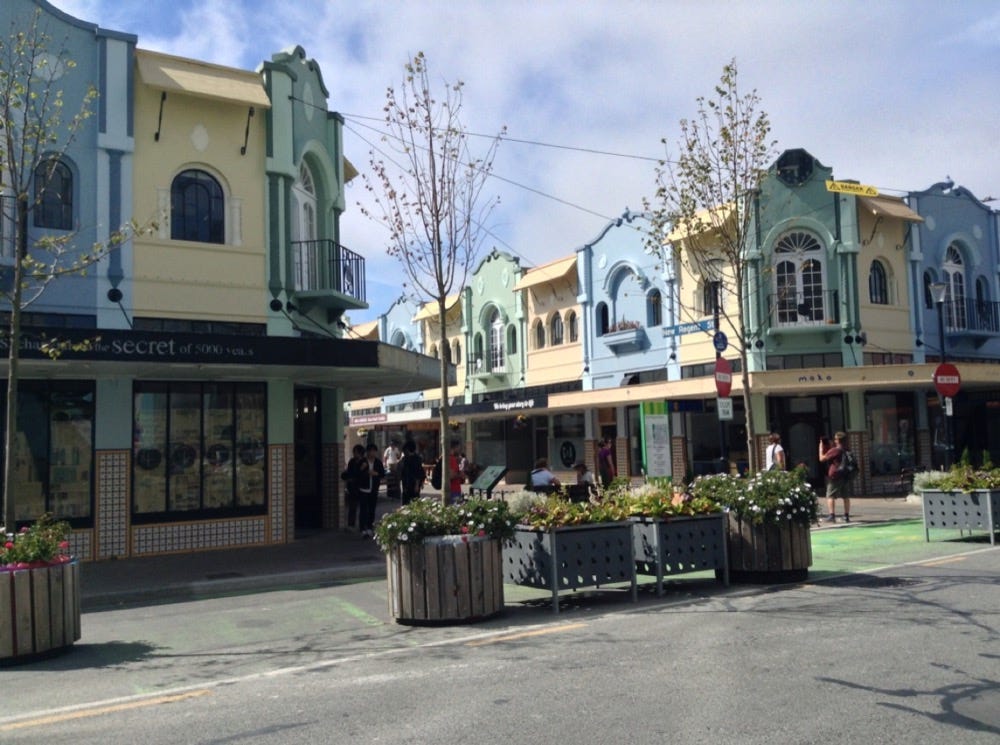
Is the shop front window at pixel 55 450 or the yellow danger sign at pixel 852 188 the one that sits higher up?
the yellow danger sign at pixel 852 188

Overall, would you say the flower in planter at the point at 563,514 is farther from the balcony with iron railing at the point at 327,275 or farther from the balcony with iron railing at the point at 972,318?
the balcony with iron railing at the point at 972,318

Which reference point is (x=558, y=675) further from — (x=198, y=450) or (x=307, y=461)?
(x=307, y=461)

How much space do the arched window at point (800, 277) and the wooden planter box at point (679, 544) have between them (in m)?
17.4

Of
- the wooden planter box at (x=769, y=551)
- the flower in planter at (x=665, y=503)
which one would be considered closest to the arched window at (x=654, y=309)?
the wooden planter box at (x=769, y=551)

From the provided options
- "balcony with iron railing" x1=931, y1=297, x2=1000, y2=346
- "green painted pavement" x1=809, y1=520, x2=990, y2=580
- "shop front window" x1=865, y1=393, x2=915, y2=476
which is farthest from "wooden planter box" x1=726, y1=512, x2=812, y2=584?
"balcony with iron railing" x1=931, y1=297, x2=1000, y2=346

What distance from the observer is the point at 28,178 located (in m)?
10.6

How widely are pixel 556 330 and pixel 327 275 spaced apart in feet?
60.8

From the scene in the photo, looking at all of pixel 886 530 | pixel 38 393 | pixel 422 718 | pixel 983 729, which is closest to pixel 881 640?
pixel 983 729

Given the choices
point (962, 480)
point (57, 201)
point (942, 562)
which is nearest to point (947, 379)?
point (962, 480)

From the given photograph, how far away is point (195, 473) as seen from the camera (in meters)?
15.3

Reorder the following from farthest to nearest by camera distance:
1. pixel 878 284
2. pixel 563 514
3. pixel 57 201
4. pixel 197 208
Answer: pixel 878 284 < pixel 197 208 < pixel 57 201 < pixel 563 514

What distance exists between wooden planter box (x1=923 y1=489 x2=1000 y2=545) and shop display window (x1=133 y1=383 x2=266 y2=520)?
1078cm

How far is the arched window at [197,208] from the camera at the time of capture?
15641 mm

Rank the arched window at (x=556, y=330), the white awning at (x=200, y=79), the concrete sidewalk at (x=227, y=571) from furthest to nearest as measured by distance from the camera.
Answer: the arched window at (x=556, y=330) < the white awning at (x=200, y=79) < the concrete sidewalk at (x=227, y=571)
